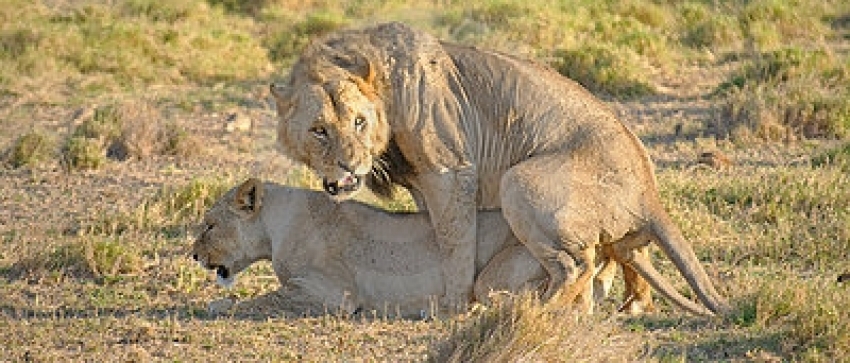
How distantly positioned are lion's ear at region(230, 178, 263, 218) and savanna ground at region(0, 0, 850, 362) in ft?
1.94

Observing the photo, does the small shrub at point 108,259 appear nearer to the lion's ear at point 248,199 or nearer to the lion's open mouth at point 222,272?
the lion's open mouth at point 222,272

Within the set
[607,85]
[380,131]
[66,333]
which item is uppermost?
[380,131]

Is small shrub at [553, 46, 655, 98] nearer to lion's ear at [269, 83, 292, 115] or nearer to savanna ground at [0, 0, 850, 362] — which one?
savanna ground at [0, 0, 850, 362]

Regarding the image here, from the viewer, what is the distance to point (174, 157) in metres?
13.6

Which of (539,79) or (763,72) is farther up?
(539,79)

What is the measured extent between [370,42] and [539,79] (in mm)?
971

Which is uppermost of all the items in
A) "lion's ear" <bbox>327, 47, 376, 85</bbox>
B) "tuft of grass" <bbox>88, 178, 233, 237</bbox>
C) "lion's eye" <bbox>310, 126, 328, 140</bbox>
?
"lion's ear" <bbox>327, 47, 376, 85</bbox>

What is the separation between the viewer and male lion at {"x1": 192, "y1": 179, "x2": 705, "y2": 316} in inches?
336

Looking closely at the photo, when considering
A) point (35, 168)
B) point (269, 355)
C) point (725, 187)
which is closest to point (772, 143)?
point (725, 187)

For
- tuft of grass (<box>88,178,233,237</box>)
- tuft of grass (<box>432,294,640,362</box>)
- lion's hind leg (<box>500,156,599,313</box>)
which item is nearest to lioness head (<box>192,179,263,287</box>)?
lion's hind leg (<box>500,156,599,313</box>)

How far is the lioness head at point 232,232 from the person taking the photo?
887 cm

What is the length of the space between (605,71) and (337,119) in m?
8.56

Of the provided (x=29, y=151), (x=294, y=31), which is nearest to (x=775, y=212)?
(x=29, y=151)

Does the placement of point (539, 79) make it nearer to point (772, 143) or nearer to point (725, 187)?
point (725, 187)
